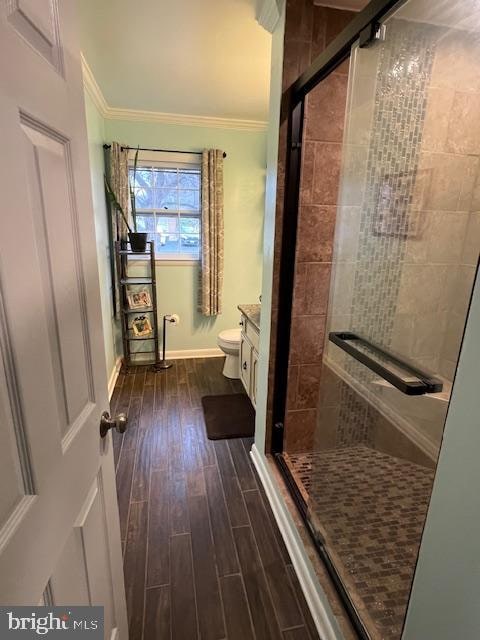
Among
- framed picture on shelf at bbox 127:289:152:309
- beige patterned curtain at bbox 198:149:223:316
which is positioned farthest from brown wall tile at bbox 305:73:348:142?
framed picture on shelf at bbox 127:289:152:309

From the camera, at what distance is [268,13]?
1.61 meters

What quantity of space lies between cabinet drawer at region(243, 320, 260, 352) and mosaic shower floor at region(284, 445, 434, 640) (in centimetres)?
99

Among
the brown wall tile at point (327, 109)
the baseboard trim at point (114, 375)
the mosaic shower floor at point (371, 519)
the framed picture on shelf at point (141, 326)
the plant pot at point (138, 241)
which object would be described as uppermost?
the brown wall tile at point (327, 109)

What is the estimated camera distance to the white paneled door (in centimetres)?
48

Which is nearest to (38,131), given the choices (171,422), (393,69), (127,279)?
(393,69)

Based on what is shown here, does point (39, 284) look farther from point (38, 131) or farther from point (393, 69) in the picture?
point (393, 69)

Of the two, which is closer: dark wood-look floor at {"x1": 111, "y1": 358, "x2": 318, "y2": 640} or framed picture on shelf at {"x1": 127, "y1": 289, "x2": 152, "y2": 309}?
dark wood-look floor at {"x1": 111, "y1": 358, "x2": 318, "y2": 640}

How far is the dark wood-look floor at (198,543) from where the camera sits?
1.29m

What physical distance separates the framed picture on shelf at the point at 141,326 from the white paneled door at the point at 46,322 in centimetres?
285

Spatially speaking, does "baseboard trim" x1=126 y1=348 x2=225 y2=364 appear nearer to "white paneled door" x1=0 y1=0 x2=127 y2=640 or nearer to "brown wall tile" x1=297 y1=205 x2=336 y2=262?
"brown wall tile" x1=297 y1=205 x2=336 y2=262

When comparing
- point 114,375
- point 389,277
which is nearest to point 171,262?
point 114,375

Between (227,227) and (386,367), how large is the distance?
2835mm

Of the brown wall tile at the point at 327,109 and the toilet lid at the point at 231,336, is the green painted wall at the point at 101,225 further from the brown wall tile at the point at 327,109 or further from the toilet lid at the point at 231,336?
the brown wall tile at the point at 327,109

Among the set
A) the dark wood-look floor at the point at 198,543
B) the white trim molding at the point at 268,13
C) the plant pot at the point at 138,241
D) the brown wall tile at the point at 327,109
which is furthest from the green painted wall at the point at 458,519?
the plant pot at the point at 138,241
